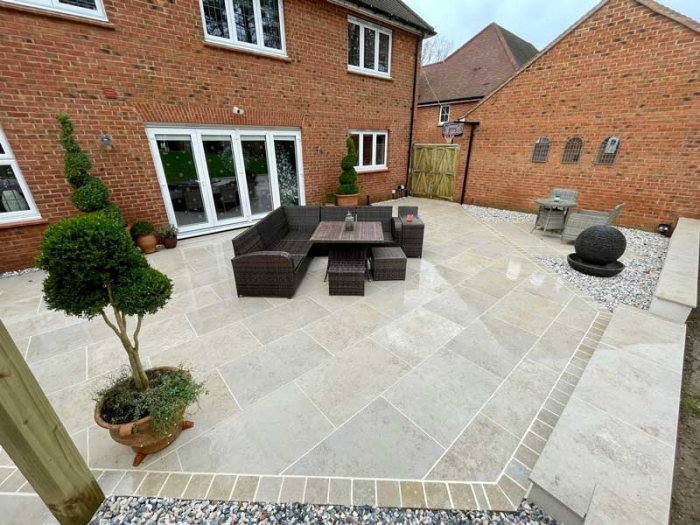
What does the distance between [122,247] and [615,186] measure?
9.90m

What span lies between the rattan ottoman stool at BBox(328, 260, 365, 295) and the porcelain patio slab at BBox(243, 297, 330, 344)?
37 cm

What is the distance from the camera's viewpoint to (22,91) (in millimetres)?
4305

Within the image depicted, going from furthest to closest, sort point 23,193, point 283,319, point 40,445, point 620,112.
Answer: point 620,112, point 23,193, point 283,319, point 40,445

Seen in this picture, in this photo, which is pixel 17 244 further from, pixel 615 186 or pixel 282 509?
pixel 615 186

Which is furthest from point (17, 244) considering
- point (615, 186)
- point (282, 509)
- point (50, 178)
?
point (615, 186)

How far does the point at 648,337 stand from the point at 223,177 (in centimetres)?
755

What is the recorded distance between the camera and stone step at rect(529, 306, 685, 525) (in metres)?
1.63

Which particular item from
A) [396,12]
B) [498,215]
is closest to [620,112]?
[498,215]

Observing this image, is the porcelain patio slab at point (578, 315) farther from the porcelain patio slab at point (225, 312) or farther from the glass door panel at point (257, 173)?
the glass door panel at point (257, 173)

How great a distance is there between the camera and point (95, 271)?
158cm

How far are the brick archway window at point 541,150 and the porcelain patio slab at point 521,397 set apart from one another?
25.0ft

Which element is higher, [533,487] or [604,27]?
[604,27]

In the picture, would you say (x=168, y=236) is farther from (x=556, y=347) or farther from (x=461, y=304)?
(x=556, y=347)

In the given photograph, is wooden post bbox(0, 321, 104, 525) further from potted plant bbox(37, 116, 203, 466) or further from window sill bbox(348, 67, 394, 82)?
window sill bbox(348, 67, 394, 82)
